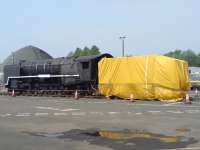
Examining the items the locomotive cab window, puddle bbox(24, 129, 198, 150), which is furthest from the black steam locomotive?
puddle bbox(24, 129, 198, 150)

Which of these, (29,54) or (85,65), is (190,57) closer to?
(29,54)

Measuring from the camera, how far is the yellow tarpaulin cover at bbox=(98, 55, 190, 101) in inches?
1246

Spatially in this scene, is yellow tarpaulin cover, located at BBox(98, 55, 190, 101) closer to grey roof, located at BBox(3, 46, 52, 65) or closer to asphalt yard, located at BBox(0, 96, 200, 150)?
asphalt yard, located at BBox(0, 96, 200, 150)

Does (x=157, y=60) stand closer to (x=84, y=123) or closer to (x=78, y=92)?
(x=78, y=92)

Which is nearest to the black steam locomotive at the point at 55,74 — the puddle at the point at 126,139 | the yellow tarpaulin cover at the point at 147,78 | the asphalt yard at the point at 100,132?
the yellow tarpaulin cover at the point at 147,78

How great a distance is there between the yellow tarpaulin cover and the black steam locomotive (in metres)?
2.88

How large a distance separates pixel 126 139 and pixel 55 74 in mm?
30352

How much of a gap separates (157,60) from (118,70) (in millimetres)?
3828

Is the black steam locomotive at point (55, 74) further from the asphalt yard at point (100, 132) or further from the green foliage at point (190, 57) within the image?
the green foliage at point (190, 57)

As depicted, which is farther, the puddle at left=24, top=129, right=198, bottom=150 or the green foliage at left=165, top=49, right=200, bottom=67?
the green foliage at left=165, top=49, right=200, bottom=67

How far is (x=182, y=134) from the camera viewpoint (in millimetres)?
12961

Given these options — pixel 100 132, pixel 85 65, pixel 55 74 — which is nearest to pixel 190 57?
pixel 55 74

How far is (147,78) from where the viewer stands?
3247 centimetres

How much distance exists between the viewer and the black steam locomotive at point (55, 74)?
3822 cm
